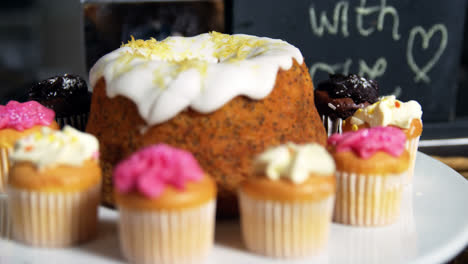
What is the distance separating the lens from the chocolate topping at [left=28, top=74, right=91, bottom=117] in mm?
2730

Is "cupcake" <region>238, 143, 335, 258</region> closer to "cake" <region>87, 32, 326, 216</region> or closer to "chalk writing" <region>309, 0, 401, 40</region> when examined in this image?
"cake" <region>87, 32, 326, 216</region>

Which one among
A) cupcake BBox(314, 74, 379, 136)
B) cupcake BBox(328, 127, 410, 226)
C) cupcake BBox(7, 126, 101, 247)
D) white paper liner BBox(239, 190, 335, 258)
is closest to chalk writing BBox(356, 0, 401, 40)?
cupcake BBox(314, 74, 379, 136)

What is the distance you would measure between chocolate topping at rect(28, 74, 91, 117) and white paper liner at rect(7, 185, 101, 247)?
3.25 feet

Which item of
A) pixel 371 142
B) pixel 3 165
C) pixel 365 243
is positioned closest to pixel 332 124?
pixel 371 142

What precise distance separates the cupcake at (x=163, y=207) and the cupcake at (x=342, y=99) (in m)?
1.35

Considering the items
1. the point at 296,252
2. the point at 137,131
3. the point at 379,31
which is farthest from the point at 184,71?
the point at 379,31

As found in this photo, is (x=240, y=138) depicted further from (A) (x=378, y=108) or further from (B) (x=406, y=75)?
(B) (x=406, y=75)

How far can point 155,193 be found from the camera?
1578 mm

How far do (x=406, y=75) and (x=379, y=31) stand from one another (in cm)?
47

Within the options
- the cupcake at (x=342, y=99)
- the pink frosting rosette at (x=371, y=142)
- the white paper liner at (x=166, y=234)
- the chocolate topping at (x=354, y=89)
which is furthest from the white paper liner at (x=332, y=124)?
the white paper liner at (x=166, y=234)

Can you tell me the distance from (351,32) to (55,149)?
10.3 ft

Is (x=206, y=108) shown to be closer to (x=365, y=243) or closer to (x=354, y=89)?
(x=365, y=243)

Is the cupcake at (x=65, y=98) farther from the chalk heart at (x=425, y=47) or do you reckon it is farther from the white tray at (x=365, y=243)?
the chalk heart at (x=425, y=47)

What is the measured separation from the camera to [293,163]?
170 cm
